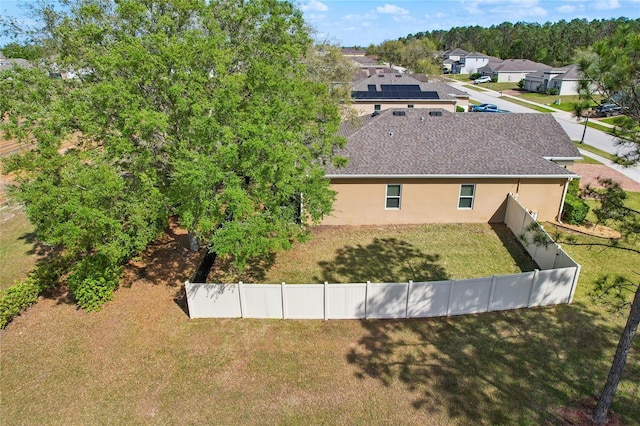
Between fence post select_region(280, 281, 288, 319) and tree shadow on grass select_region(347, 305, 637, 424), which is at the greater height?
fence post select_region(280, 281, 288, 319)

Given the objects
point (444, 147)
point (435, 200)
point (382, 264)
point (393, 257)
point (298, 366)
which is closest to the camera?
point (298, 366)

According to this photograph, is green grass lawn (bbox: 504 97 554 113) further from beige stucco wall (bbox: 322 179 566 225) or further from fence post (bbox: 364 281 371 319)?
fence post (bbox: 364 281 371 319)

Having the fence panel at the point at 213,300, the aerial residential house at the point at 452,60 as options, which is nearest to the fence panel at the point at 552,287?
the fence panel at the point at 213,300

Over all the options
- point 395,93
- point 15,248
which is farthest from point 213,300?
point 395,93

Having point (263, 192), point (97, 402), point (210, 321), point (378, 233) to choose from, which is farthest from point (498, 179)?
point (97, 402)

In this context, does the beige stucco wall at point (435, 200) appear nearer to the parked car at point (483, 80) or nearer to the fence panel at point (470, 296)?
the fence panel at point (470, 296)

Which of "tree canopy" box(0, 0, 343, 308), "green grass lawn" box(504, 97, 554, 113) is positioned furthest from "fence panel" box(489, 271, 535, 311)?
"green grass lawn" box(504, 97, 554, 113)

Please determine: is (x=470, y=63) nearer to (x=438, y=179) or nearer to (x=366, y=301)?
(x=438, y=179)
